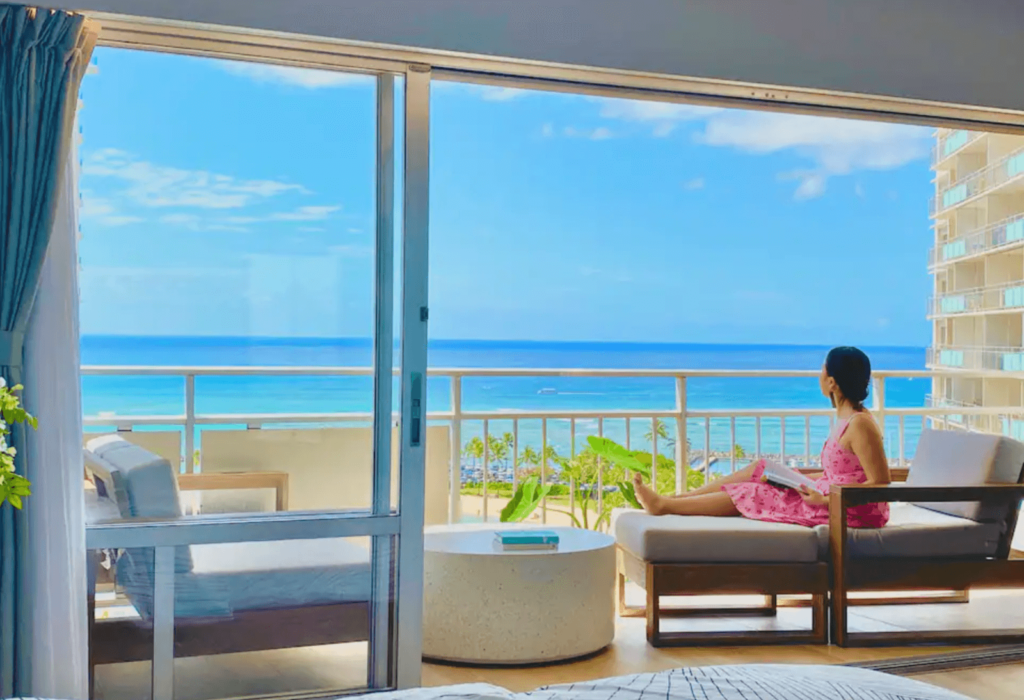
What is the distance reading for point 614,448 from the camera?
530cm

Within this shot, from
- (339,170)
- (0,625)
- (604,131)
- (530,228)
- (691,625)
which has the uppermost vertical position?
(604,131)

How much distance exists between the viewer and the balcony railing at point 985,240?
8164 mm

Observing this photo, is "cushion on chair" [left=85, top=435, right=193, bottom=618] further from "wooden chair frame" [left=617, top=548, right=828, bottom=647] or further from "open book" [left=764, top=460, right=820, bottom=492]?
"open book" [left=764, top=460, right=820, bottom=492]

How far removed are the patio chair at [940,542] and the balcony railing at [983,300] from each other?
13.9ft

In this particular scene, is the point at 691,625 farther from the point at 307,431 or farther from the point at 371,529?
the point at 307,431

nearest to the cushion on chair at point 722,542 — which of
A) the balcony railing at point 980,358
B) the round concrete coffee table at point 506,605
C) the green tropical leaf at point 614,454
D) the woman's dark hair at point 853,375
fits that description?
the round concrete coffee table at point 506,605

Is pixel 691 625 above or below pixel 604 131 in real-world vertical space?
below

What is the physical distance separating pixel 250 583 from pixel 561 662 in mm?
1205

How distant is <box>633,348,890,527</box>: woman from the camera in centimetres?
440

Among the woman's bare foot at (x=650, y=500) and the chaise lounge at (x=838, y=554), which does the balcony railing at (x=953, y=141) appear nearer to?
the chaise lounge at (x=838, y=554)

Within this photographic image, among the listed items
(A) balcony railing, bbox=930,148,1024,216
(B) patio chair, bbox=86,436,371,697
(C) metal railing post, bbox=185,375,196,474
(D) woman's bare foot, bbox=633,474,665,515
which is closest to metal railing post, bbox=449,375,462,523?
(D) woman's bare foot, bbox=633,474,665,515

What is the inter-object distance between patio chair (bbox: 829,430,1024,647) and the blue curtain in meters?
2.96

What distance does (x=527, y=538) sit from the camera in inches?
151

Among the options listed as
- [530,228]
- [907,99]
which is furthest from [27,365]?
[530,228]
